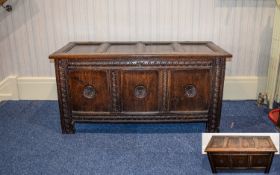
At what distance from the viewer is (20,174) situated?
2029 millimetres

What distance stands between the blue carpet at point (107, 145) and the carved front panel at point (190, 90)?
9.7 inches

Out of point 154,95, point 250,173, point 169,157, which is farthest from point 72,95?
point 250,173

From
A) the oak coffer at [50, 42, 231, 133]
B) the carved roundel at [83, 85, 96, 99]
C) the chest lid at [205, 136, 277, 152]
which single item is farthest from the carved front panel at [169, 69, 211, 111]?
the carved roundel at [83, 85, 96, 99]

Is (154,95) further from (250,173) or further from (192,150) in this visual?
(250,173)

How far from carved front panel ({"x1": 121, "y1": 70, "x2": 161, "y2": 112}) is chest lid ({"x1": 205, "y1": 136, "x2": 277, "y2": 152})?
59 cm

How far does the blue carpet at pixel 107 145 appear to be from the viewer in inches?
82.4

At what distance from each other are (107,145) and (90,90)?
0.45m

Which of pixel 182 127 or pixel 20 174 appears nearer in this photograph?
pixel 20 174

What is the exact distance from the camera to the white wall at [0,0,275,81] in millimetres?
3053

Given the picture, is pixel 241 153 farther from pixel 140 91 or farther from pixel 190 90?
pixel 140 91

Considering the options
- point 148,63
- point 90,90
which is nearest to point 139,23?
point 148,63

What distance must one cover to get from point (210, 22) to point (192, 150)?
1380 mm

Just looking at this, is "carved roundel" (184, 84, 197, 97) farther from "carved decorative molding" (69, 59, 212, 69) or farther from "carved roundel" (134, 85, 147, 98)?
"carved roundel" (134, 85, 147, 98)

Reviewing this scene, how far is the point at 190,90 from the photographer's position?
2.47 meters
